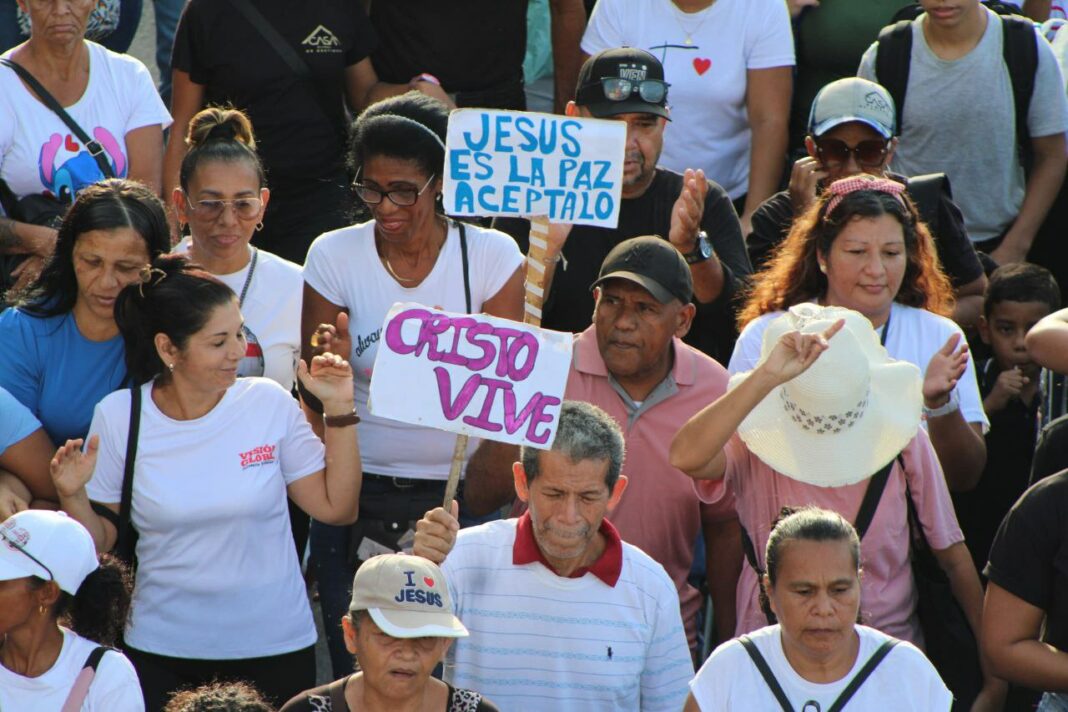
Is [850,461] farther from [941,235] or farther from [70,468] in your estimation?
[70,468]

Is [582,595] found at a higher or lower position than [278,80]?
lower

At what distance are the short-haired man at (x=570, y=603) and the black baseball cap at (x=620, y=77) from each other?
1811 mm

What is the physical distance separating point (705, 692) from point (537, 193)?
1498 mm

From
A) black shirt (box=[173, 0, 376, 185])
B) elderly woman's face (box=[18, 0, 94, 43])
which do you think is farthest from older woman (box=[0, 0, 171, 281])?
black shirt (box=[173, 0, 376, 185])

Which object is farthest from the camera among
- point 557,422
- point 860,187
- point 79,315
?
point 860,187

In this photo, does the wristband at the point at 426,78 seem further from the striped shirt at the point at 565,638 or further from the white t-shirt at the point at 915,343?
the striped shirt at the point at 565,638

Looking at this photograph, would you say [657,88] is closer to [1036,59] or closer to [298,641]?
[1036,59]

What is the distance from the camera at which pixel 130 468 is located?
4.82 meters

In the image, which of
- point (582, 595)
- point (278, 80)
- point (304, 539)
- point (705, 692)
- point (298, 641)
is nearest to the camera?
point (705, 692)

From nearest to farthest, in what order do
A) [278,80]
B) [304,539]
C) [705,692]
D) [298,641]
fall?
[705,692]
[298,641]
[304,539]
[278,80]

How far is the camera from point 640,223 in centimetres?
604

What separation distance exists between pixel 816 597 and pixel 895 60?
11.3 ft

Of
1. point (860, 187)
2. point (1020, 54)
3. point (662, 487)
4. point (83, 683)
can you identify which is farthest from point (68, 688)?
point (1020, 54)

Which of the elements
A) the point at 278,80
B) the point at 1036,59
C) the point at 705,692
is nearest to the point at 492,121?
the point at 705,692
